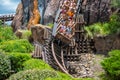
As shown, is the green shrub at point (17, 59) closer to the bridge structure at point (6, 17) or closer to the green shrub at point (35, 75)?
the green shrub at point (35, 75)

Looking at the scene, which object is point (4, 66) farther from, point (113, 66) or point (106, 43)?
point (106, 43)

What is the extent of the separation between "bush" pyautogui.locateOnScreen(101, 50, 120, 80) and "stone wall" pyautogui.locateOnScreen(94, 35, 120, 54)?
342 centimetres

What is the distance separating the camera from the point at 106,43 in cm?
1766

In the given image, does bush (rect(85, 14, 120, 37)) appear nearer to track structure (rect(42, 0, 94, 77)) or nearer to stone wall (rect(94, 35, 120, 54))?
stone wall (rect(94, 35, 120, 54))

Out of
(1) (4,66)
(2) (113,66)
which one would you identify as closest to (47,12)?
(1) (4,66)

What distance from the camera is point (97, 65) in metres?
17.0

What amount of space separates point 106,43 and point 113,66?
452cm

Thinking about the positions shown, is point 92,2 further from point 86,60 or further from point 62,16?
point 86,60

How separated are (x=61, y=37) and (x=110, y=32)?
8.11 ft

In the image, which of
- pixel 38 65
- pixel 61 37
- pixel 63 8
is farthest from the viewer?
pixel 63 8

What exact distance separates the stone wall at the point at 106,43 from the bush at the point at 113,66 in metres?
3.42

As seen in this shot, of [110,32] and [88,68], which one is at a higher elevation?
[110,32]

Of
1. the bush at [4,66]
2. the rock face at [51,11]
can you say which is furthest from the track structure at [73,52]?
the rock face at [51,11]

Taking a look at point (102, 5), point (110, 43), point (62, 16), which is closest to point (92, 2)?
point (102, 5)
